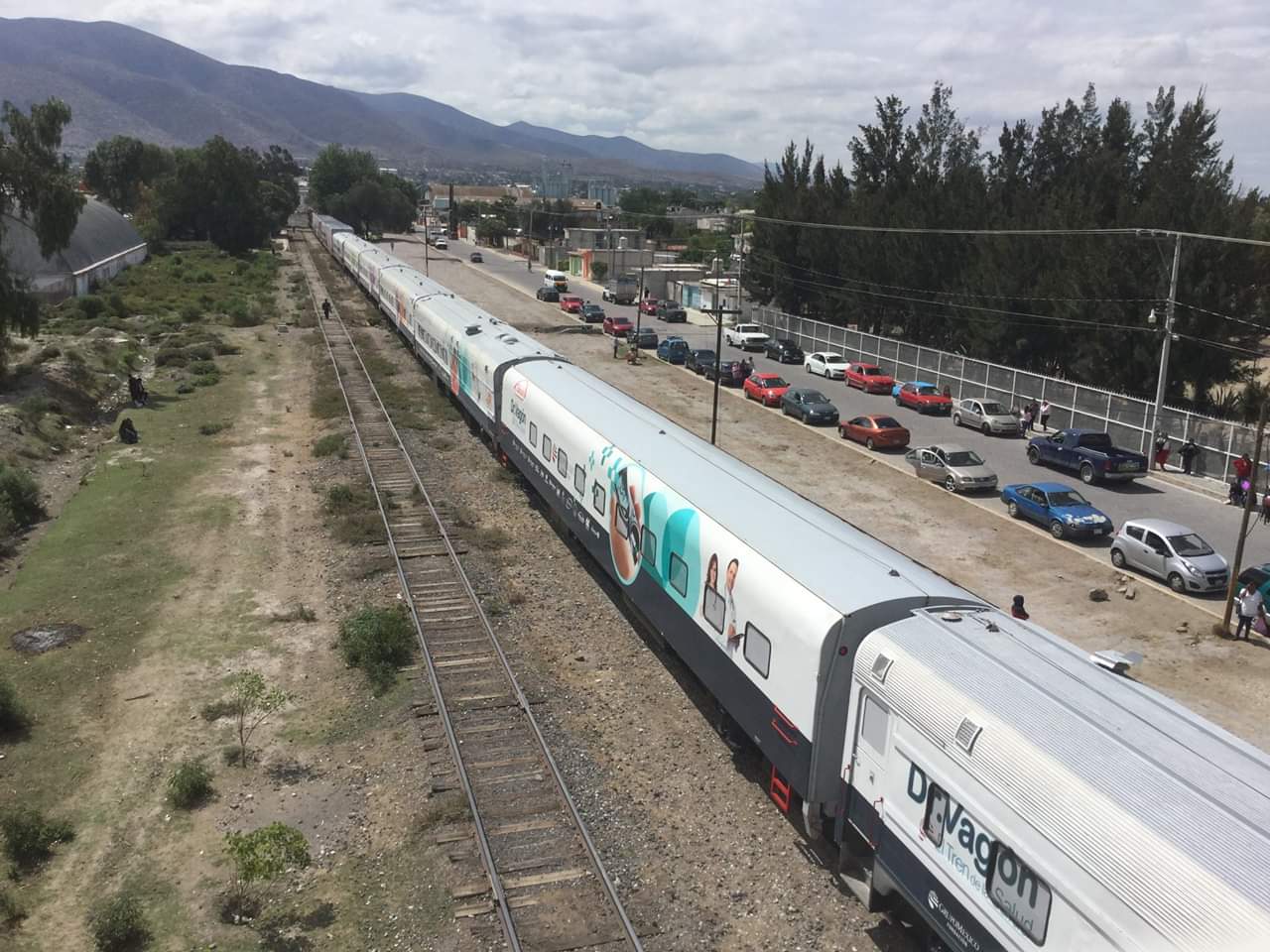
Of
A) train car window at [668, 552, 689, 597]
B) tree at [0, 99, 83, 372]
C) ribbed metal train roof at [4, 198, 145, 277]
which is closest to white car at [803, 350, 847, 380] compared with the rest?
tree at [0, 99, 83, 372]

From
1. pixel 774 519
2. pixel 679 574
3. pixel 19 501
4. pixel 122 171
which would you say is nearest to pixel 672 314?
pixel 19 501

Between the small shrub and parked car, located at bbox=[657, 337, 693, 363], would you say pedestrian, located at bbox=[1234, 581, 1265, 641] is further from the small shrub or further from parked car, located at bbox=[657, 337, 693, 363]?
parked car, located at bbox=[657, 337, 693, 363]

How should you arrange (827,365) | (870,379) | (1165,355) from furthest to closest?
1. (827,365)
2. (870,379)
3. (1165,355)

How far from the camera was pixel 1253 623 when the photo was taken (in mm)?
20438

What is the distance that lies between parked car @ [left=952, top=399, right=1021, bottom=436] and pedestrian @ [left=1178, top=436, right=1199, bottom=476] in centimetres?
659

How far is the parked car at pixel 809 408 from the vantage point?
130ft

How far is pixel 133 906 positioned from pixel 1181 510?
2941 centimetres

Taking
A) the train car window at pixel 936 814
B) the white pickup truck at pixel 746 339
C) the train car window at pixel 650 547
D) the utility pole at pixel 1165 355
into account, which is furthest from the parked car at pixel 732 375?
the train car window at pixel 936 814

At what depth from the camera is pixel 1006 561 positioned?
24.4 m

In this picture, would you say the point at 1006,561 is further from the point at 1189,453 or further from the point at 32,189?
the point at 32,189

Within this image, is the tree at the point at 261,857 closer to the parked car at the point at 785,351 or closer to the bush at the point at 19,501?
the bush at the point at 19,501

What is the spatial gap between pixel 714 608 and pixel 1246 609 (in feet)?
42.8

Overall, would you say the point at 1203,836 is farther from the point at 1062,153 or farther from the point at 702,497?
the point at 1062,153

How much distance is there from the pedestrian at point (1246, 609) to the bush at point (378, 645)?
17.0 m
